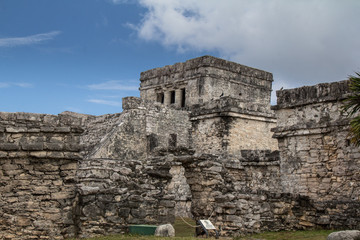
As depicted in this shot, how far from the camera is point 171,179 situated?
945 cm

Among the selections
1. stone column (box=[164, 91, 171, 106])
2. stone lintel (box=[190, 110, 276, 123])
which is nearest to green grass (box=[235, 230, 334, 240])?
stone lintel (box=[190, 110, 276, 123])

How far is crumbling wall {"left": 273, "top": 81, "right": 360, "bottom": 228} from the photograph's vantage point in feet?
34.5

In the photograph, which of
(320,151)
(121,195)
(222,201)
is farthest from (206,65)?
(121,195)

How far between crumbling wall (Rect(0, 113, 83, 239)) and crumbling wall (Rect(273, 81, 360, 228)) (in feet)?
17.7

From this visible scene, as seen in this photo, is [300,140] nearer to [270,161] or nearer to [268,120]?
[270,161]

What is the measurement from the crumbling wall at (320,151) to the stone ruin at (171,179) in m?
0.02

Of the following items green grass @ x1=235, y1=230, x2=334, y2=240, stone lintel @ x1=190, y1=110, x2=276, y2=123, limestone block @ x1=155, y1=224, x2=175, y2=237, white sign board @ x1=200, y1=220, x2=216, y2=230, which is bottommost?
green grass @ x1=235, y1=230, x2=334, y2=240

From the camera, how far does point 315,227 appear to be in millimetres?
10266

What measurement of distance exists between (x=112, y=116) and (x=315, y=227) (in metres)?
9.70

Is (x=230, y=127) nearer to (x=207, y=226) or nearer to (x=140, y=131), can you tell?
(x=140, y=131)

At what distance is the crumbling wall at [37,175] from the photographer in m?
7.93

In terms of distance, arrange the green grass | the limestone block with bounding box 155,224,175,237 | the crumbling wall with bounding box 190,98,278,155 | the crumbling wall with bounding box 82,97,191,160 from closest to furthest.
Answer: the limestone block with bounding box 155,224,175,237 → the green grass → the crumbling wall with bounding box 82,97,191,160 → the crumbling wall with bounding box 190,98,278,155

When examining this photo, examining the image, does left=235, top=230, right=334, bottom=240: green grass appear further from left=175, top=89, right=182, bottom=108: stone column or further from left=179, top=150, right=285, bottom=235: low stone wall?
left=175, top=89, right=182, bottom=108: stone column

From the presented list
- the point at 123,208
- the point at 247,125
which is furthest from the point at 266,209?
the point at 247,125
